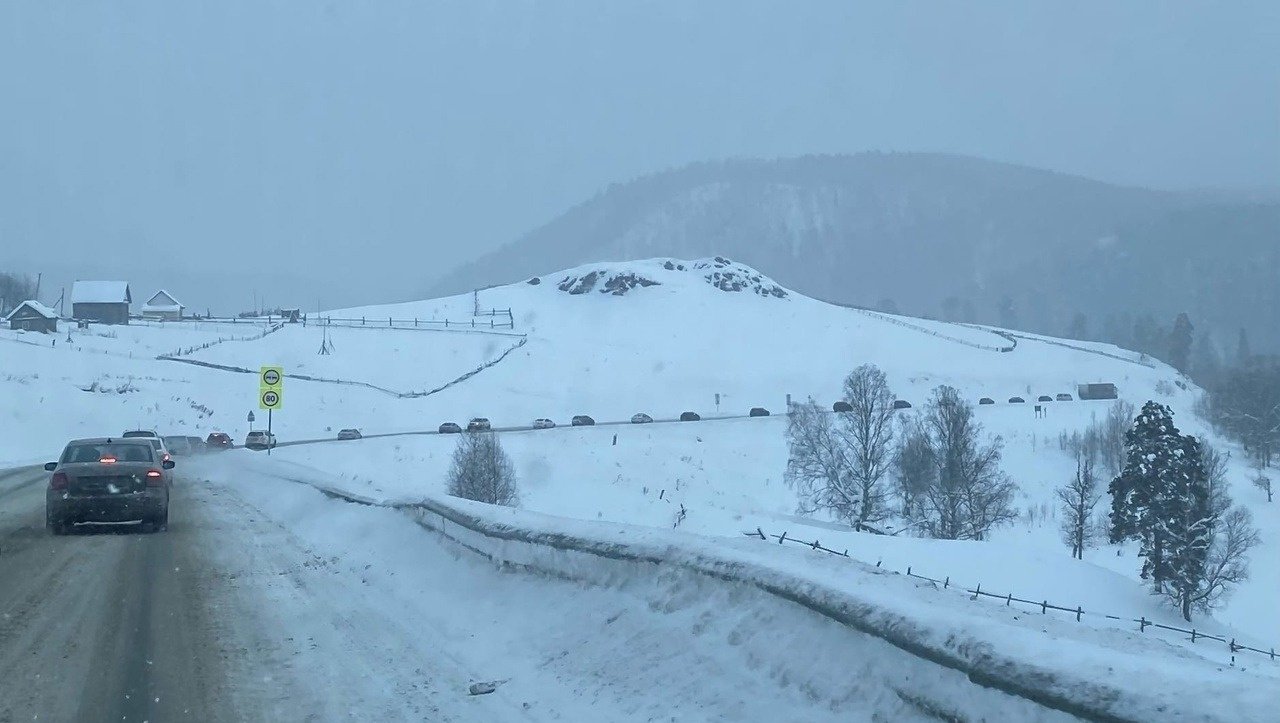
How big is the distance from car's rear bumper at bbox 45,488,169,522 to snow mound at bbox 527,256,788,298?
12624 centimetres

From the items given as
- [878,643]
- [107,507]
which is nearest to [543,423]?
[107,507]

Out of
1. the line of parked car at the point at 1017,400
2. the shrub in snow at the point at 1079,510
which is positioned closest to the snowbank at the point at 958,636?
the shrub in snow at the point at 1079,510

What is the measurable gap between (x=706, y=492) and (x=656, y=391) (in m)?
45.9

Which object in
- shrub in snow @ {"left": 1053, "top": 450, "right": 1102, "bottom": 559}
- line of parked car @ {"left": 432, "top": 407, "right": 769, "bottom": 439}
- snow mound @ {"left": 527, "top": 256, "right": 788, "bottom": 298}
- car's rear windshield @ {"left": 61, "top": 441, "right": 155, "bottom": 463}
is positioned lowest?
shrub in snow @ {"left": 1053, "top": 450, "right": 1102, "bottom": 559}

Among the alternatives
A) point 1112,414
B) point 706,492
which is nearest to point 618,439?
point 706,492

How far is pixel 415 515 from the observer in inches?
607

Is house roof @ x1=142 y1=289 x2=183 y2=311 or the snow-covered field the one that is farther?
house roof @ x1=142 y1=289 x2=183 y2=311

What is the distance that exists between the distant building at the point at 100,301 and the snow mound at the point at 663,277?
5244cm

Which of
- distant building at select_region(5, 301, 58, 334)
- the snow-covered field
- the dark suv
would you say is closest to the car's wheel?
the dark suv

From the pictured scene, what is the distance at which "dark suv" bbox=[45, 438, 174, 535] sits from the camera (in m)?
18.2

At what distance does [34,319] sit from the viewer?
103562mm

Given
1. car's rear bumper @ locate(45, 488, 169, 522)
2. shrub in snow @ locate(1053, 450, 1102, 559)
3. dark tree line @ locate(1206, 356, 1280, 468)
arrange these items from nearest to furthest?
car's rear bumper @ locate(45, 488, 169, 522)
shrub in snow @ locate(1053, 450, 1102, 559)
dark tree line @ locate(1206, 356, 1280, 468)

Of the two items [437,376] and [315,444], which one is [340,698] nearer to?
[315,444]

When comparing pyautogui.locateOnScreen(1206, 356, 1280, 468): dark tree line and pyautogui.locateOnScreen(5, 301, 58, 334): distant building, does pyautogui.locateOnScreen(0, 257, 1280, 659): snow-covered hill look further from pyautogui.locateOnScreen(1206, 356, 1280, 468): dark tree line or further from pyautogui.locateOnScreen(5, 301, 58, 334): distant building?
pyautogui.locateOnScreen(5, 301, 58, 334): distant building
